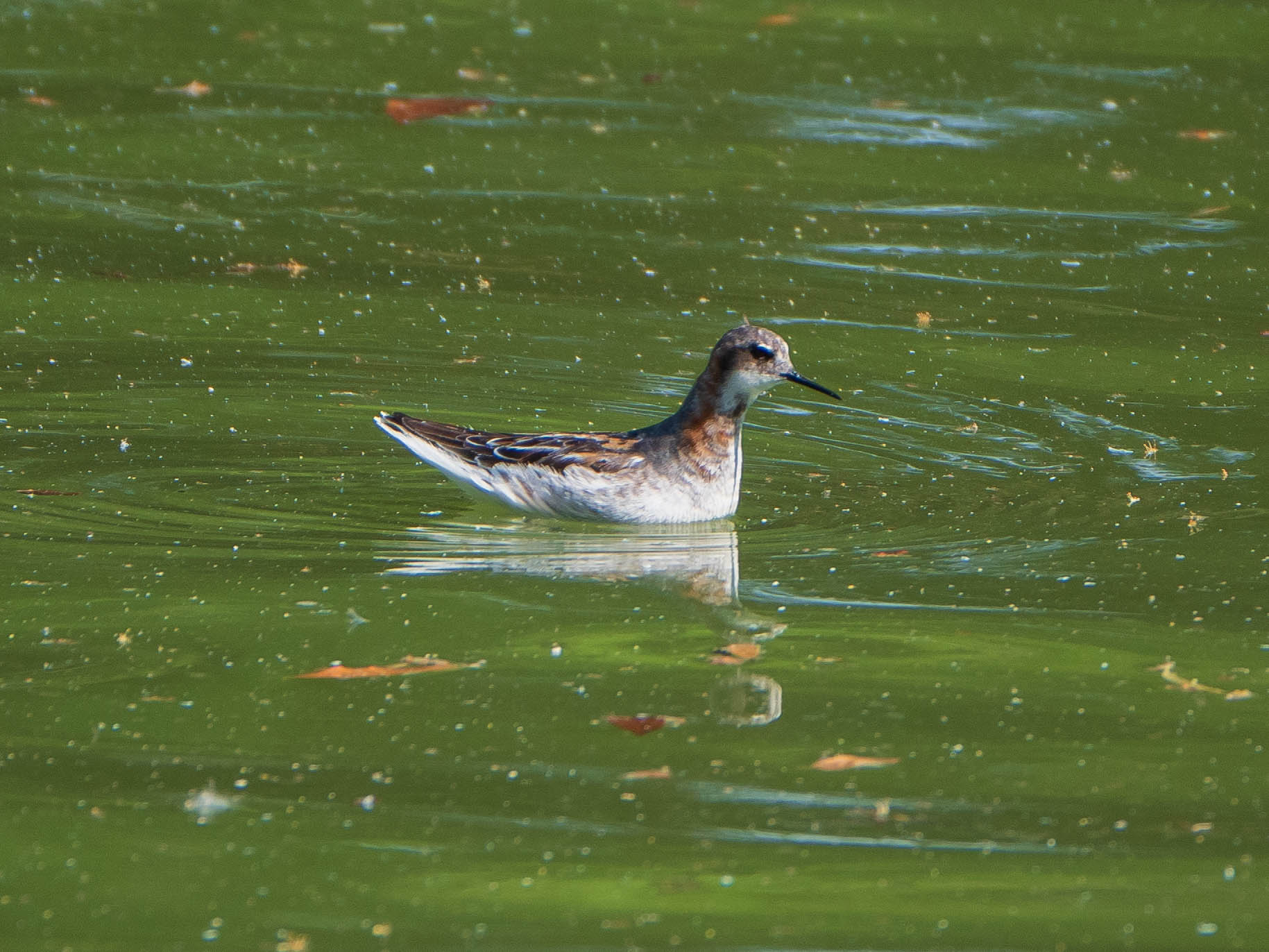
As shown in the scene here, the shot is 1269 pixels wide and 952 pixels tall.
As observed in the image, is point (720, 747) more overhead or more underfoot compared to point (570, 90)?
more underfoot

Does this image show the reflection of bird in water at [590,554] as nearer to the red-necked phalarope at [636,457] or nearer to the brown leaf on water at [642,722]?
the red-necked phalarope at [636,457]

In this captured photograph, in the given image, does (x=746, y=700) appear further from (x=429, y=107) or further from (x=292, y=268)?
(x=429, y=107)

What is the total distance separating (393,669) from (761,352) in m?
2.94

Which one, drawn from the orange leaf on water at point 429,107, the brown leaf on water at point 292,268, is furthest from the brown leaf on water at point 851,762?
the orange leaf on water at point 429,107

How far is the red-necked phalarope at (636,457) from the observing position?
8.85m

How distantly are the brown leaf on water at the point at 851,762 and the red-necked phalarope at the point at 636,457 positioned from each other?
2.80 m

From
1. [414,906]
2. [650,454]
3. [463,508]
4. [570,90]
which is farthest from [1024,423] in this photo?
[570,90]

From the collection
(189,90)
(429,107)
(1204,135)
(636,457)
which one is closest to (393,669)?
(636,457)

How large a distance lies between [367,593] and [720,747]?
2.00m

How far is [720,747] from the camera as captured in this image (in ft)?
20.2

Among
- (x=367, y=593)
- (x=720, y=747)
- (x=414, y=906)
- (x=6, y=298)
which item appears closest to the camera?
(x=414, y=906)

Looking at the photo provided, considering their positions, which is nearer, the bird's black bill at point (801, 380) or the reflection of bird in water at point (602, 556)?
the reflection of bird in water at point (602, 556)

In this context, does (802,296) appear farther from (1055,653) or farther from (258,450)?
(1055,653)

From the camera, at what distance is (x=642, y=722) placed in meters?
6.39
